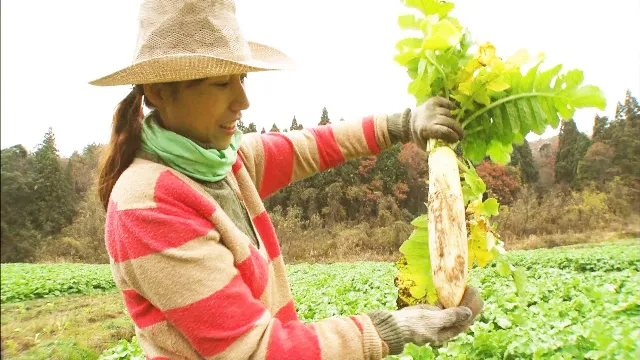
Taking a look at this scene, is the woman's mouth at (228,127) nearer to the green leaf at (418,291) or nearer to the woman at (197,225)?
the woman at (197,225)

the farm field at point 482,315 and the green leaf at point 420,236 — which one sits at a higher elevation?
the green leaf at point 420,236

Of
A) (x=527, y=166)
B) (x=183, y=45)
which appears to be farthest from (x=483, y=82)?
(x=527, y=166)

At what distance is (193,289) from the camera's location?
124 centimetres

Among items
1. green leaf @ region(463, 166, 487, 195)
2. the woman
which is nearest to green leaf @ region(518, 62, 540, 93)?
green leaf @ region(463, 166, 487, 195)

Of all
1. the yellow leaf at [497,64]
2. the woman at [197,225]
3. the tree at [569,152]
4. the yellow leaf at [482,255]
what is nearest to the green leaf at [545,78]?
the yellow leaf at [497,64]

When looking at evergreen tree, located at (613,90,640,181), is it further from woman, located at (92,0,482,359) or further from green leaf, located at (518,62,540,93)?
woman, located at (92,0,482,359)

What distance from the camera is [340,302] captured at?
6758mm

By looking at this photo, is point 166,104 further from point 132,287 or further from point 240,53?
point 132,287

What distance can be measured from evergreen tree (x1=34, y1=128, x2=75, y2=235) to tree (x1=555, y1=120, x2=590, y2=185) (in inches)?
751

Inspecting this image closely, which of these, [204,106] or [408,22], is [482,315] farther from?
[204,106]

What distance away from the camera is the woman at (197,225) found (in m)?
1.24

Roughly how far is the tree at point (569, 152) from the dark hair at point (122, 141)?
22619mm

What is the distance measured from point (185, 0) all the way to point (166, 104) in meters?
0.30

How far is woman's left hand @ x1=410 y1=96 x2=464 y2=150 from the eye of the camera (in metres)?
1.81
